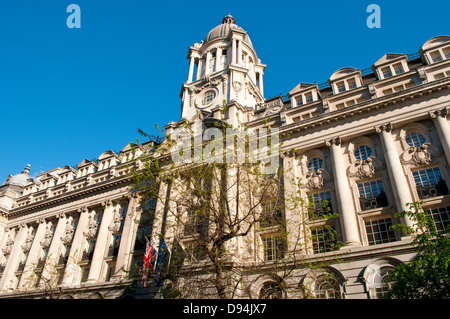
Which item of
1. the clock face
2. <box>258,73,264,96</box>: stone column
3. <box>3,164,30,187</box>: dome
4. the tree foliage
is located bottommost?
the tree foliage

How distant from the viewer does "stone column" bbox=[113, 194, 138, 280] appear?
28919 millimetres

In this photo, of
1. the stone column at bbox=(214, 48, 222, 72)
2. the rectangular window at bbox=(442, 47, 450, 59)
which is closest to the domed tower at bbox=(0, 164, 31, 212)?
the stone column at bbox=(214, 48, 222, 72)

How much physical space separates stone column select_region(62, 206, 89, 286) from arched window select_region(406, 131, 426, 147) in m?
29.1

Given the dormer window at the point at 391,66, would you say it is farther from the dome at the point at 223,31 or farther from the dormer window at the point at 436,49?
the dome at the point at 223,31

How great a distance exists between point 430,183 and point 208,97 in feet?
83.0

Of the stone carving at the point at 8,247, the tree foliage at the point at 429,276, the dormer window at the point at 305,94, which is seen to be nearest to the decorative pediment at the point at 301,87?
the dormer window at the point at 305,94

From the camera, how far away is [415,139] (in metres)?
23.4

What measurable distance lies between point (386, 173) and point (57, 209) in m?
35.8

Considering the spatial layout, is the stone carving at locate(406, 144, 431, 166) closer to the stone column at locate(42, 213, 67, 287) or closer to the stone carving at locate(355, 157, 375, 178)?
the stone carving at locate(355, 157, 375, 178)

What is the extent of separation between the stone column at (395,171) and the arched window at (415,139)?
1242 mm
